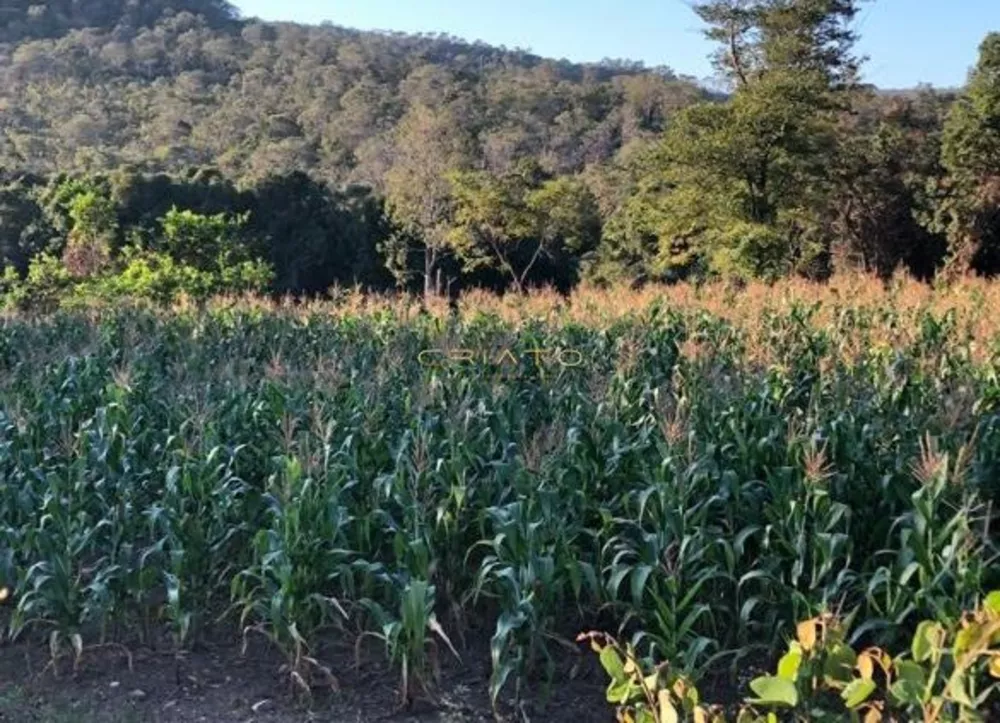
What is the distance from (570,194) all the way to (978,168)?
10.1 metres

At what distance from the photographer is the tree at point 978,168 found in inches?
917

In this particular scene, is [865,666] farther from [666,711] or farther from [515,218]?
[515,218]

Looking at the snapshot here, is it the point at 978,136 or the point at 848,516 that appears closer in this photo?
the point at 848,516

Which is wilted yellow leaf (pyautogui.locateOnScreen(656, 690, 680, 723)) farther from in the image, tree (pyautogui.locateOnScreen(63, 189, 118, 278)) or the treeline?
tree (pyautogui.locateOnScreen(63, 189, 118, 278))

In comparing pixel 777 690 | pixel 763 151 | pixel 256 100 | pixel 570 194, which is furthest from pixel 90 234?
pixel 256 100

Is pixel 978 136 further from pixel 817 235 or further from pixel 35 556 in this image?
pixel 35 556

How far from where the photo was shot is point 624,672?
171 centimetres

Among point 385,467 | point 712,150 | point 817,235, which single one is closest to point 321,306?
point 385,467

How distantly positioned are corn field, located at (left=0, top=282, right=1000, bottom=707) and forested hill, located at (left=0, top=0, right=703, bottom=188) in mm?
26826

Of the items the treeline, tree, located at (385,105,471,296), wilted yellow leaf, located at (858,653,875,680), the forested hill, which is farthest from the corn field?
the forested hill

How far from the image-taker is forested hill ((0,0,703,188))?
40750mm

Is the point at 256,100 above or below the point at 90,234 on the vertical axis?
above

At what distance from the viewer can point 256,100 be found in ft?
168

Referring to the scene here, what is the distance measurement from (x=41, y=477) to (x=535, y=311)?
7.52 meters
